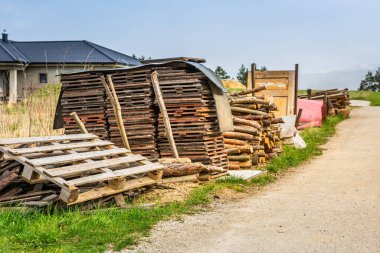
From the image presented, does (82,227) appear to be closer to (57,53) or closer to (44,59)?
(44,59)

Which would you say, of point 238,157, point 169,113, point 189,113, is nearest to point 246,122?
point 238,157

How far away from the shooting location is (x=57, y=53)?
40.9 m

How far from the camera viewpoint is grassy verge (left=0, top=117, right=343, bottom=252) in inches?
260

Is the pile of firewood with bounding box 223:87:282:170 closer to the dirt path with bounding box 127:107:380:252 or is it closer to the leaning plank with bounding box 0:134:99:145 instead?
the dirt path with bounding box 127:107:380:252

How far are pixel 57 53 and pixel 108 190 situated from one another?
3361 cm

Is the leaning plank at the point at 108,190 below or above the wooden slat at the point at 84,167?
below

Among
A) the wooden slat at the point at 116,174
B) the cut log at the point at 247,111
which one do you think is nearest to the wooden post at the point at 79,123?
the wooden slat at the point at 116,174

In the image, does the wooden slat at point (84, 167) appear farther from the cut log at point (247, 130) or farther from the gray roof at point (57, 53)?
the gray roof at point (57, 53)

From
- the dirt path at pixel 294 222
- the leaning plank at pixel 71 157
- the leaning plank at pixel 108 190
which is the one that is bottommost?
the dirt path at pixel 294 222

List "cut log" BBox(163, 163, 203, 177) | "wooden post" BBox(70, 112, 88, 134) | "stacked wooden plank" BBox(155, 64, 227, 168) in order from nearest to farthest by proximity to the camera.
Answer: "cut log" BBox(163, 163, 203, 177) → "stacked wooden plank" BBox(155, 64, 227, 168) → "wooden post" BBox(70, 112, 88, 134)

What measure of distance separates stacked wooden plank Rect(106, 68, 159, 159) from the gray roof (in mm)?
24223

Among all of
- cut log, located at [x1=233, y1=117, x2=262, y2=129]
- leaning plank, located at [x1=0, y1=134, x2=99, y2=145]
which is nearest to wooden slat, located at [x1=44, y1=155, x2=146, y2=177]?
leaning plank, located at [x1=0, y1=134, x2=99, y2=145]

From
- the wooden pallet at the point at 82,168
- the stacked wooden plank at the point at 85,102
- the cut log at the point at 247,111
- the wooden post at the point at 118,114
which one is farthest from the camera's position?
the cut log at the point at 247,111

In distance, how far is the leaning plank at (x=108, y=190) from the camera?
8477 millimetres
